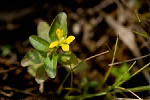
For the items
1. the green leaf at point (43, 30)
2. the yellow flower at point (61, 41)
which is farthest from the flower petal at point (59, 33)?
the green leaf at point (43, 30)

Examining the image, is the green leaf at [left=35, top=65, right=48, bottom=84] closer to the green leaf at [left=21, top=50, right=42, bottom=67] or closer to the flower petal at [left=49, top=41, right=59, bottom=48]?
the green leaf at [left=21, top=50, right=42, bottom=67]

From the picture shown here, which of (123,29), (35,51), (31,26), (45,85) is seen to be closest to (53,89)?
(45,85)

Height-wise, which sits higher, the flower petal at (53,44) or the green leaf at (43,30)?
the green leaf at (43,30)

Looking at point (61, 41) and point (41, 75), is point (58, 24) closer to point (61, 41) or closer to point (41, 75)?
point (61, 41)

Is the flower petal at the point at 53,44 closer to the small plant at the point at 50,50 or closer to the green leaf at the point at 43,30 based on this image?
the small plant at the point at 50,50

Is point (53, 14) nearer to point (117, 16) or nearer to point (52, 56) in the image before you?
point (117, 16)

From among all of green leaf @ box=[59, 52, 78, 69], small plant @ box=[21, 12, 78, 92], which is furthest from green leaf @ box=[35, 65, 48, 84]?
green leaf @ box=[59, 52, 78, 69]
